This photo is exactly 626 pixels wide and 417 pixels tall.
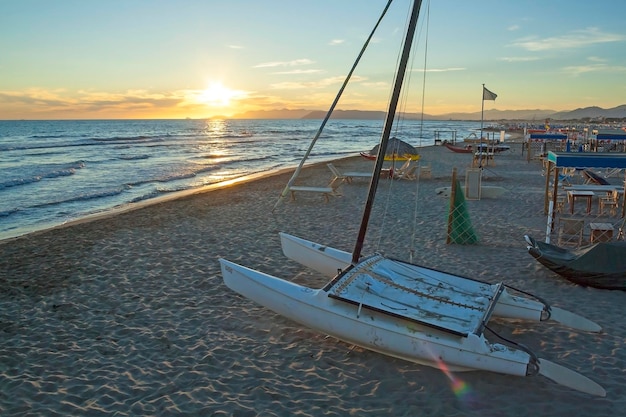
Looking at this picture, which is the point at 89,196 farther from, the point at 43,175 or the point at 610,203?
the point at 610,203

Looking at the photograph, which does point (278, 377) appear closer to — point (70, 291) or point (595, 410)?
point (595, 410)

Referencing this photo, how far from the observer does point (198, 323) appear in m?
6.67

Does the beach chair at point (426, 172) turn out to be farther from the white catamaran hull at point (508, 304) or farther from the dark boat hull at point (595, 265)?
the white catamaran hull at point (508, 304)

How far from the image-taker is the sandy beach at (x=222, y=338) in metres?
4.78

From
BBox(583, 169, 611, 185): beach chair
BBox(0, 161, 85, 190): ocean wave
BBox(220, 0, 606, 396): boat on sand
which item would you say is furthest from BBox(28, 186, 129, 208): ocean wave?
BBox(583, 169, 611, 185): beach chair

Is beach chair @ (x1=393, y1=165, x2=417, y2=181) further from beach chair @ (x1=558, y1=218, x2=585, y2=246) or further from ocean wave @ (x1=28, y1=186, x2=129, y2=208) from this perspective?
ocean wave @ (x1=28, y1=186, x2=129, y2=208)

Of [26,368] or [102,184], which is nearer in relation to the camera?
[26,368]

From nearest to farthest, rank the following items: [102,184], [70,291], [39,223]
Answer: [70,291] → [39,223] → [102,184]

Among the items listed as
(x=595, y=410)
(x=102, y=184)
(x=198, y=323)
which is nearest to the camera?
(x=595, y=410)

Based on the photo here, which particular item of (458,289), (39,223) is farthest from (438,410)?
(39,223)

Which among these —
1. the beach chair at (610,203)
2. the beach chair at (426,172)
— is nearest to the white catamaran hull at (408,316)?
the beach chair at (610,203)

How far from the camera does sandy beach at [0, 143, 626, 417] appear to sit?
4.78 m

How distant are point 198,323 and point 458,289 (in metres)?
3.50

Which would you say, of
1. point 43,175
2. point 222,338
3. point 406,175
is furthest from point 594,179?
point 43,175
